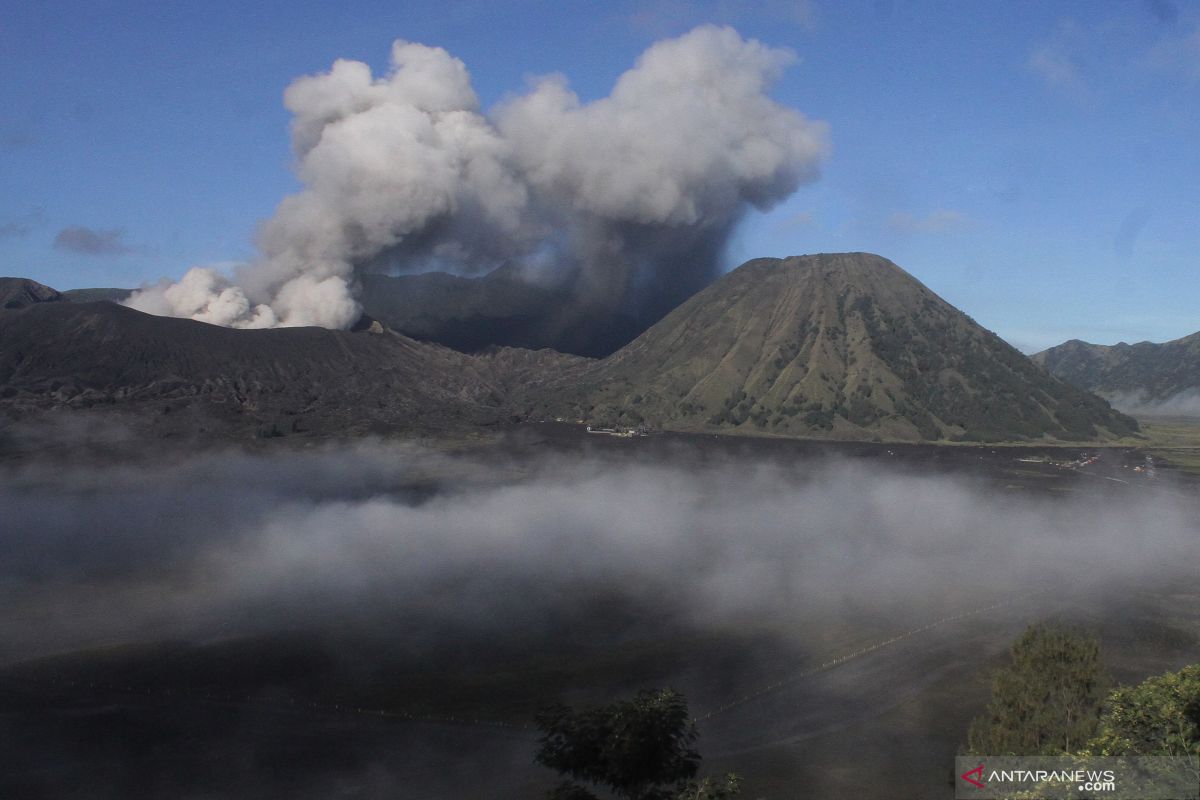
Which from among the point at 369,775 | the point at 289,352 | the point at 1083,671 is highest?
the point at 289,352

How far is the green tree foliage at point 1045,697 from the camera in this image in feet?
93.8

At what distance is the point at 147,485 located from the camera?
114750 millimetres

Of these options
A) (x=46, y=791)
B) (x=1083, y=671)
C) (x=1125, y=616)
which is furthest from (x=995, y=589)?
(x=46, y=791)

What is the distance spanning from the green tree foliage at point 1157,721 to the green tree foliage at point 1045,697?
4581mm

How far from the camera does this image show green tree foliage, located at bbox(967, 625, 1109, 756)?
28.6 metres

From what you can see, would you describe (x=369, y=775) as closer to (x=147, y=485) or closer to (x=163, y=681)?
(x=163, y=681)

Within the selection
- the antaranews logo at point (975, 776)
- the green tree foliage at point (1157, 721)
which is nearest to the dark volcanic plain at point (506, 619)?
the antaranews logo at point (975, 776)

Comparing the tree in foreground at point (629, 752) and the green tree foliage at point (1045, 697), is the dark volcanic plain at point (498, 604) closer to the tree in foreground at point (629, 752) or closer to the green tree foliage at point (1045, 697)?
the green tree foliage at point (1045, 697)

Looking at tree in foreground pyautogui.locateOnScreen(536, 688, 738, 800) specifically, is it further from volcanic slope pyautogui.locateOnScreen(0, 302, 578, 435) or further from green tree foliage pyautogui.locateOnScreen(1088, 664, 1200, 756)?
volcanic slope pyautogui.locateOnScreen(0, 302, 578, 435)

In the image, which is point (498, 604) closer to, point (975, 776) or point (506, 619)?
point (506, 619)

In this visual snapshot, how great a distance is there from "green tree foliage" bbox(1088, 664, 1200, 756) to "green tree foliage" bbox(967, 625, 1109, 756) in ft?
15.0

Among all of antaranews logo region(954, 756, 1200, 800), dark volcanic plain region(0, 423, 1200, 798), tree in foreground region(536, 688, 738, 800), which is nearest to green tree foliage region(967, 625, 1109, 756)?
antaranews logo region(954, 756, 1200, 800)

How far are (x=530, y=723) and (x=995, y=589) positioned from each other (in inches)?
1590

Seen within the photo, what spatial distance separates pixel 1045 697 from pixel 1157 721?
787cm
